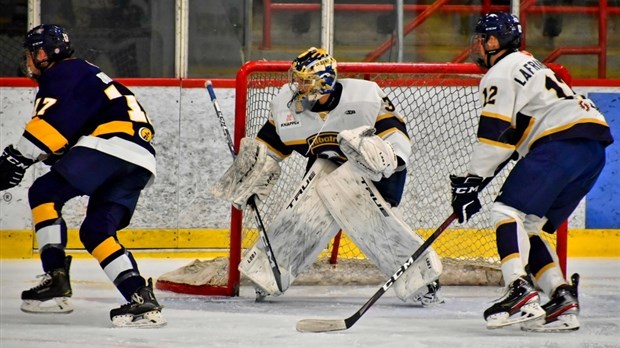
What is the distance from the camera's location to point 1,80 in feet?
21.0

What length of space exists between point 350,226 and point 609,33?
2.55 m

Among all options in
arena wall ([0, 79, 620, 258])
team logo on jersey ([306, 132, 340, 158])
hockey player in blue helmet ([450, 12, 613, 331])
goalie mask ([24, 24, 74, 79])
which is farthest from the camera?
arena wall ([0, 79, 620, 258])

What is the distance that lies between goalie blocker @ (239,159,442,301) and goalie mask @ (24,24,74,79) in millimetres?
1011

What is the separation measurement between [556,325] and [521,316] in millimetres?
178

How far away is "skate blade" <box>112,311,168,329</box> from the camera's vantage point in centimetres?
468

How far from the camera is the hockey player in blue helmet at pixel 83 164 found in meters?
4.71

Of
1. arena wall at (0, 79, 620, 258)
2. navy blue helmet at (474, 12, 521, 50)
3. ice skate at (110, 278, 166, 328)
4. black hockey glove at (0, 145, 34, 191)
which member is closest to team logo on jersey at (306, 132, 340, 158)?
navy blue helmet at (474, 12, 521, 50)

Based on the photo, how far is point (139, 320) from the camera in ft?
15.4

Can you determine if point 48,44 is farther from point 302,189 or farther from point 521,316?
point 521,316

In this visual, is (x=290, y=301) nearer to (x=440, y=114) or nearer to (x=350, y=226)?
(x=350, y=226)

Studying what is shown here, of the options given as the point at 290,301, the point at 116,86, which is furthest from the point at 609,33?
the point at 116,86

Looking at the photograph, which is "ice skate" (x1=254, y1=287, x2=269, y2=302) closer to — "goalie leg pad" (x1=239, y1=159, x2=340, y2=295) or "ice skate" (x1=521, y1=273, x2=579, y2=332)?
"goalie leg pad" (x1=239, y1=159, x2=340, y2=295)

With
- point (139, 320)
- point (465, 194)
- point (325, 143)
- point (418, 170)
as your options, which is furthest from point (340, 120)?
point (418, 170)

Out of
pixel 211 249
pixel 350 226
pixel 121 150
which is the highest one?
pixel 121 150
